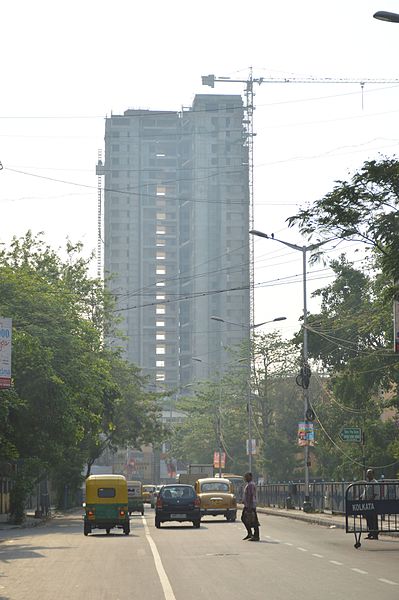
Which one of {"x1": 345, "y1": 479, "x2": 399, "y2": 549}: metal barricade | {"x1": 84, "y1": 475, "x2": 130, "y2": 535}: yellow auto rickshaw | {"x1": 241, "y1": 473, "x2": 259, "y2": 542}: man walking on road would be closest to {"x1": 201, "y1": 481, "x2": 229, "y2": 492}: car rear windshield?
{"x1": 84, "y1": 475, "x2": 130, "y2": 535}: yellow auto rickshaw

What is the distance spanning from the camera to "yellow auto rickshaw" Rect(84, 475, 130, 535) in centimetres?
3850

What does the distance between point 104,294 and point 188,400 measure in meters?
63.7

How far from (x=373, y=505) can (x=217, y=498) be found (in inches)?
700

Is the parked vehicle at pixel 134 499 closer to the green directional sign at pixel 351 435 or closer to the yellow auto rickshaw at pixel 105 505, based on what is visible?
the green directional sign at pixel 351 435

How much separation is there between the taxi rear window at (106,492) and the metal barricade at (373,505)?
8.86 meters

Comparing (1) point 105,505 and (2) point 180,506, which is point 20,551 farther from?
(2) point 180,506

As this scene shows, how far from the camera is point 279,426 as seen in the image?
112 metres

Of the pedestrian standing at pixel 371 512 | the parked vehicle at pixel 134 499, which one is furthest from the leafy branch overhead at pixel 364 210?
the parked vehicle at pixel 134 499

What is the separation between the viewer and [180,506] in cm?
4228

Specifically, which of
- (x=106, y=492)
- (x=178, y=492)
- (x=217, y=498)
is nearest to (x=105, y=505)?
(x=106, y=492)

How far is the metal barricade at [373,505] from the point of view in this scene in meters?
31.0

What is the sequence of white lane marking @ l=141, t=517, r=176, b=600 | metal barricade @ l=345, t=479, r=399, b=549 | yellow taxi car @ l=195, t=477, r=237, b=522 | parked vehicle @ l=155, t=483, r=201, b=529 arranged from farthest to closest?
yellow taxi car @ l=195, t=477, r=237, b=522 < parked vehicle @ l=155, t=483, r=201, b=529 < metal barricade @ l=345, t=479, r=399, b=549 < white lane marking @ l=141, t=517, r=176, b=600

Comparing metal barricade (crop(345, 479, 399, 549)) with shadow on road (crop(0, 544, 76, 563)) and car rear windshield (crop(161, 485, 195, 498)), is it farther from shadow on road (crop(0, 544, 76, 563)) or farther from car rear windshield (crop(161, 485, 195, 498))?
car rear windshield (crop(161, 485, 195, 498))

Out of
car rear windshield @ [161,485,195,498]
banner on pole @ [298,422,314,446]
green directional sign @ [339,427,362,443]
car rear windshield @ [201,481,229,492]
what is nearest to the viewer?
car rear windshield @ [161,485,195,498]
